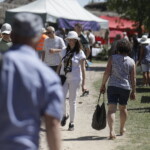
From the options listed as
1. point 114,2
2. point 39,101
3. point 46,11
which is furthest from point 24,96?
point 114,2

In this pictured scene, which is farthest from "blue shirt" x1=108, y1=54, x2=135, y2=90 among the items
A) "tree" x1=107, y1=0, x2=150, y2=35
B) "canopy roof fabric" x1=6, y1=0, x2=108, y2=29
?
"tree" x1=107, y1=0, x2=150, y2=35

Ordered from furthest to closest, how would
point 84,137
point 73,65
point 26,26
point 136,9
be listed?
point 136,9
point 73,65
point 84,137
point 26,26

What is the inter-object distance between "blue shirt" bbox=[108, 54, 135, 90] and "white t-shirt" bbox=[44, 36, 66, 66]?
10.1 ft

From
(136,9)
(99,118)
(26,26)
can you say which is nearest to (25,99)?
(26,26)

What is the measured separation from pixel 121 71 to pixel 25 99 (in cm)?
570

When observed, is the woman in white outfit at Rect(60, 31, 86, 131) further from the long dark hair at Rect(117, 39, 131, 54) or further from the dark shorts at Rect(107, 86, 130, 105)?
the long dark hair at Rect(117, 39, 131, 54)

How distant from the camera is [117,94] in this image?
9.45 m

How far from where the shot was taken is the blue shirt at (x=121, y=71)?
30.6ft

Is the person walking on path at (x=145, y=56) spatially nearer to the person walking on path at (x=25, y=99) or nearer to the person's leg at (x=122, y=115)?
the person's leg at (x=122, y=115)

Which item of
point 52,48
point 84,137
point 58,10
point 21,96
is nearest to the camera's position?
point 21,96

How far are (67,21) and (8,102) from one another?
22179 mm

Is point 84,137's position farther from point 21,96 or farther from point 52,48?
point 21,96

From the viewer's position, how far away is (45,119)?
12.7 ft

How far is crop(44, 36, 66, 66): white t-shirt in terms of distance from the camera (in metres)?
12.3
